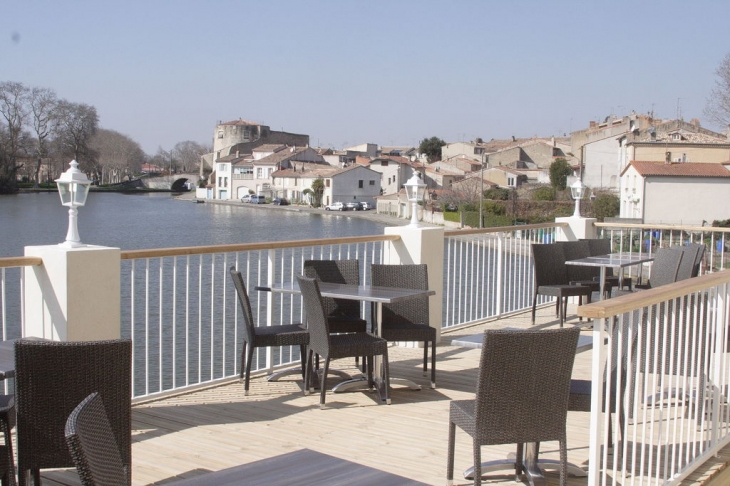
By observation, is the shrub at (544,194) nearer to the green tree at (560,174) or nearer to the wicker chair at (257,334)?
the green tree at (560,174)

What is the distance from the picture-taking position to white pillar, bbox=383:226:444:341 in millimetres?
7406

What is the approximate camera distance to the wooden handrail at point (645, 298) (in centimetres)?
288

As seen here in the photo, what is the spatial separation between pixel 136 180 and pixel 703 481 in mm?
118475

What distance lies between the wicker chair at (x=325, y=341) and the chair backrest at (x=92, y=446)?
10.2 feet

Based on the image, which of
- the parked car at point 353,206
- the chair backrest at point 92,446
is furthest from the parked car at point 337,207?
the chair backrest at point 92,446

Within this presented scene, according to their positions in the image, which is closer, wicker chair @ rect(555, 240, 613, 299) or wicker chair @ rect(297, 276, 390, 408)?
wicker chair @ rect(297, 276, 390, 408)

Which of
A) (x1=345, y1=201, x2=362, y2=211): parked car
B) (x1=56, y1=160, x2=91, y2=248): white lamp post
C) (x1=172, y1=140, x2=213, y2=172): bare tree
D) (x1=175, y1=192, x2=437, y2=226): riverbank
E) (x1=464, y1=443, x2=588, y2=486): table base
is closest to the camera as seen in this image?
(x1=464, y1=443, x2=588, y2=486): table base

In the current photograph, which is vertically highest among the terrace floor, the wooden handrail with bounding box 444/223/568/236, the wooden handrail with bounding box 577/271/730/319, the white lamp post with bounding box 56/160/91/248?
the white lamp post with bounding box 56/160/91/248

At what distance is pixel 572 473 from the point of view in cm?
404

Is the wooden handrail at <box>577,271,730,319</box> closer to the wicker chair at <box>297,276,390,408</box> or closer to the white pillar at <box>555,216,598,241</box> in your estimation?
the wicker chair at <box>297,276,390,408</box>

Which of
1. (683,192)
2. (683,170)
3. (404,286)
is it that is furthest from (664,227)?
(683,170)

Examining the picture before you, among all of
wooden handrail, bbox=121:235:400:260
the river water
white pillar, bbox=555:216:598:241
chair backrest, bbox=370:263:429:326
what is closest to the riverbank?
the river water

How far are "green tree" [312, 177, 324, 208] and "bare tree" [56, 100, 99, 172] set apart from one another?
25451mm

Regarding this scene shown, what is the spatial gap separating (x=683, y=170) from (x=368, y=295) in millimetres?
44148
